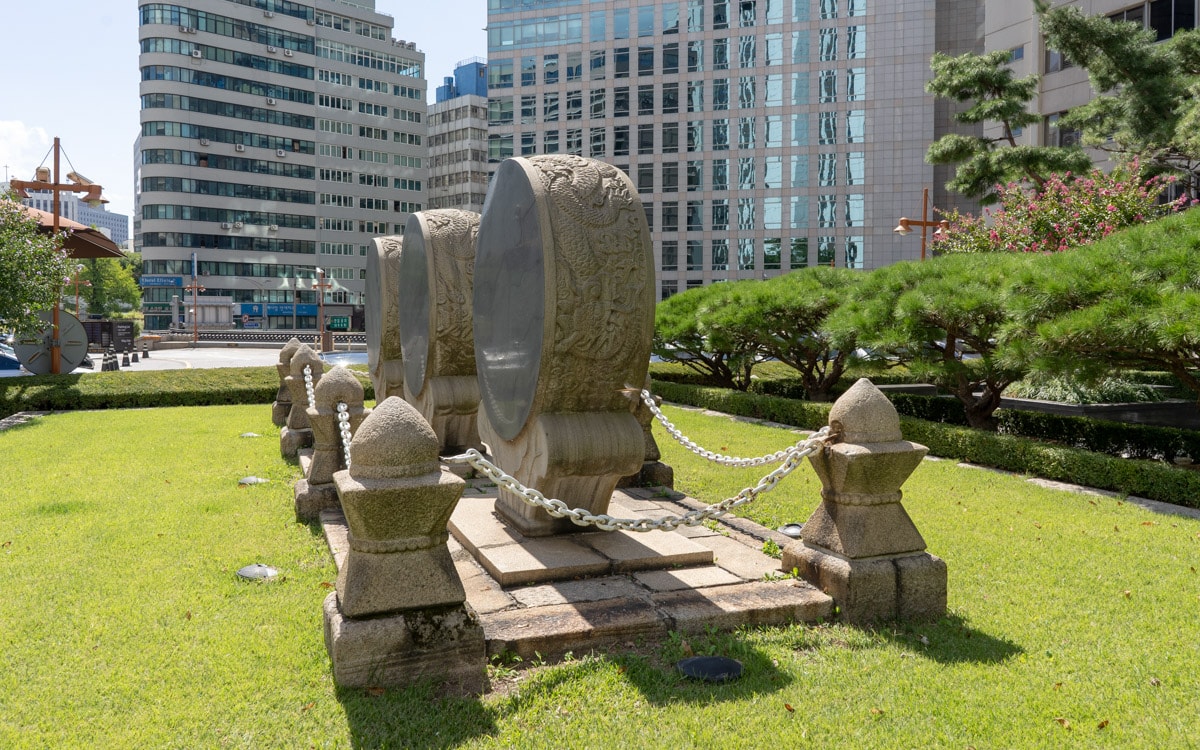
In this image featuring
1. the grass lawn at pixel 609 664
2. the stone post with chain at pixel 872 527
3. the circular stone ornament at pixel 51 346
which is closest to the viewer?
the grass lawn at pixel 609 664

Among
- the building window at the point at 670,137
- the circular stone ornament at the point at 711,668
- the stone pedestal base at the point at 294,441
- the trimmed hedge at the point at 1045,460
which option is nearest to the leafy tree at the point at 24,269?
the stone pedestal base at the point at 294,441

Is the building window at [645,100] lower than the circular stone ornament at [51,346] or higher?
higher

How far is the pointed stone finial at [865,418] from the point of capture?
4.34 m

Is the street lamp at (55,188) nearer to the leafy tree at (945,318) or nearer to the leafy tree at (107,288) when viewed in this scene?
the leafy tree at (945,318)

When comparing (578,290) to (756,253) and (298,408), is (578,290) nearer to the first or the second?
(298,408)

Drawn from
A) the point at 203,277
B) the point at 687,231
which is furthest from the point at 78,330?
the point at 203,277

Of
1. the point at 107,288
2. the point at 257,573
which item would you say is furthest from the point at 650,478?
the point at 107,288

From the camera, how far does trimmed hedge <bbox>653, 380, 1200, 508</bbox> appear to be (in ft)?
25.0

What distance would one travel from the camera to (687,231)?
51219mm

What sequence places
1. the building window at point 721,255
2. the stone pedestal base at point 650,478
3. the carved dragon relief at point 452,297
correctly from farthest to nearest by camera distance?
the building window at point 721,255 < the carved dragon relief at point 452,297 < the stone pedestal base at point 650,478

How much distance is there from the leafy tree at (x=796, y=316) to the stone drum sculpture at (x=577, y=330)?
8.79m

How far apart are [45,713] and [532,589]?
227 cm

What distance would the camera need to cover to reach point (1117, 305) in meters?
7.64

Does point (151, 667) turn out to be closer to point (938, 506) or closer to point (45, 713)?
point (45, 713)
